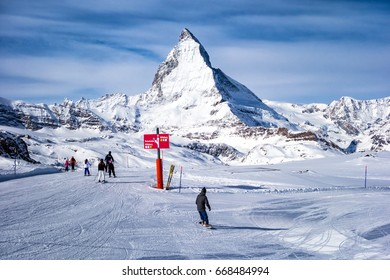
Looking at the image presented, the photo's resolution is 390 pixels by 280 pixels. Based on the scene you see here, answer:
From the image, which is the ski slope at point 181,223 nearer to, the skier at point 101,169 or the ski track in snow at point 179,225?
the ski track in snow at point 179,225

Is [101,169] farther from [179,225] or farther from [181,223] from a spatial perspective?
[179,225]

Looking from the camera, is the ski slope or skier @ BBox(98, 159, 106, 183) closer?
the ski slope

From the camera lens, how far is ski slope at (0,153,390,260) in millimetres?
13219

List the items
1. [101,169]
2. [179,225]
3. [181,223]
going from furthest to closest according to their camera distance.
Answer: [101,169] < [181,223] < [179,225]

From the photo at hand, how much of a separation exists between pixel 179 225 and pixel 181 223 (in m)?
0.41

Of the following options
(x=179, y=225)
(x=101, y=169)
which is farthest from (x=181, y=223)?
(x=101, y=169)

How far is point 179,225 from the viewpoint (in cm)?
1712

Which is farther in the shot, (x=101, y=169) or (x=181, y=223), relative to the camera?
(x=101, y=169)

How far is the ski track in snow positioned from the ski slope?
0.03m

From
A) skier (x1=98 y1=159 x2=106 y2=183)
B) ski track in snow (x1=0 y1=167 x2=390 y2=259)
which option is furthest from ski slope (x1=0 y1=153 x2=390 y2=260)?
skier (x1=98 y1=159 x2=106 y2=183)

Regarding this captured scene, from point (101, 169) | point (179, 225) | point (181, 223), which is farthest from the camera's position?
point (101, 169)

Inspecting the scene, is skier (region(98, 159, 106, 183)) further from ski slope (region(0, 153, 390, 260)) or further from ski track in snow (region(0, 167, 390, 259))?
ski track in snow (region(0, 167, 390, 259))

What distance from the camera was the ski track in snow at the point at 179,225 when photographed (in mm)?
13188
